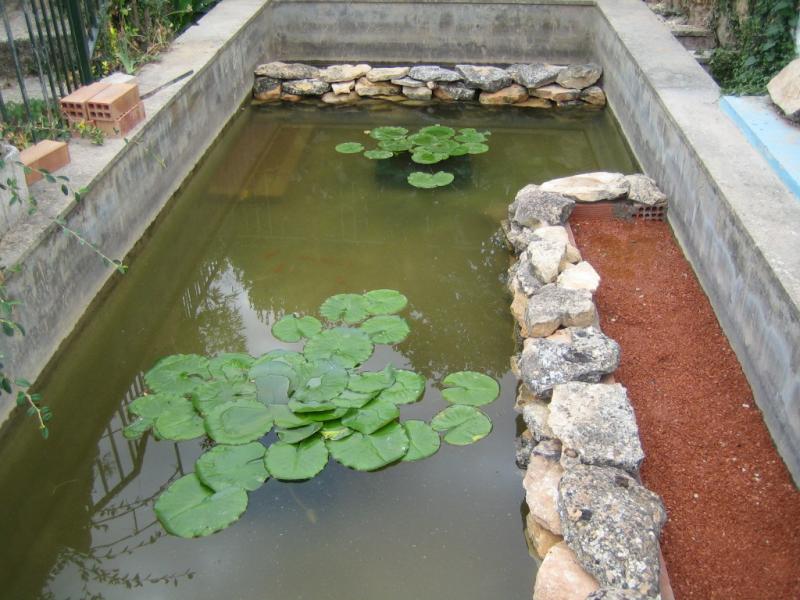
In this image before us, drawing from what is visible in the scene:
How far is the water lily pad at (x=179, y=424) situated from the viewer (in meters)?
3.95

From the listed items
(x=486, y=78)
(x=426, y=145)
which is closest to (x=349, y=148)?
(x=426, y=145)

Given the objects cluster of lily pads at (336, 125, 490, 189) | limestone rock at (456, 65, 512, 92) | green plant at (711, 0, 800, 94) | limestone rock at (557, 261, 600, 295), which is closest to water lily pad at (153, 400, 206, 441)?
limestone rock at (557, 261, 600, 295)

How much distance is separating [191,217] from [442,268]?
1.88 m

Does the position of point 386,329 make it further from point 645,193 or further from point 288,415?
point 645,193

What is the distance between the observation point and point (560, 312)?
4.30 m

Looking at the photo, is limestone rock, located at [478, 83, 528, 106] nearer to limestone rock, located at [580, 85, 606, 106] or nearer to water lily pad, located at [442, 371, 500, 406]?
limestone rock, located at [580, 85, 606, 106]

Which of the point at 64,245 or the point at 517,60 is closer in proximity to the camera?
the point at 64,245

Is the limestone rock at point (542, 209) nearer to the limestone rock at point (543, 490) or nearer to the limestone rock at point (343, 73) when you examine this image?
the limestone rock at point (543, 490)

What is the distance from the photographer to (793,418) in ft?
11.5

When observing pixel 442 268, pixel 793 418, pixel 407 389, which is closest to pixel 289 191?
pixel 442 268

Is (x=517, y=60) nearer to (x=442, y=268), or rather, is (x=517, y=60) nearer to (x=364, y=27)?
(x=364, y=27)

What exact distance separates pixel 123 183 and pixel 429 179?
2237mm

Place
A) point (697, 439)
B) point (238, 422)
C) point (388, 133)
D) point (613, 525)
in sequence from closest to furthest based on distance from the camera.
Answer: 1. point (613, 525)
2. point (697, 439)
3. point (238, 422)
4. point (388, 133)

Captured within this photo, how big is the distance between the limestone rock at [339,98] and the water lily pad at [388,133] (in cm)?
83
